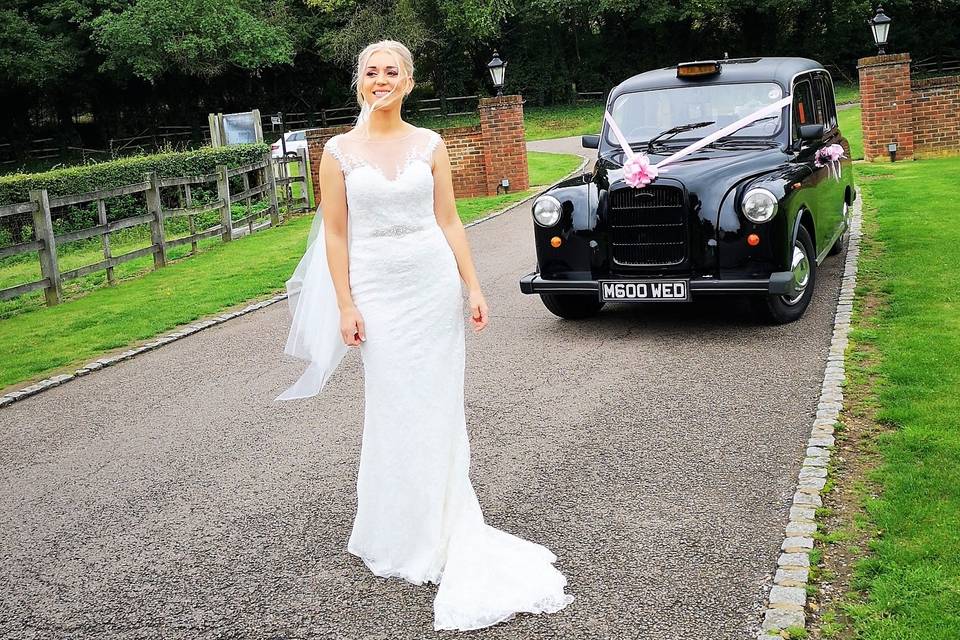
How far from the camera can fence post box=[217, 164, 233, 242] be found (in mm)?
18094

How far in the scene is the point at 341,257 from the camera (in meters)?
4.24

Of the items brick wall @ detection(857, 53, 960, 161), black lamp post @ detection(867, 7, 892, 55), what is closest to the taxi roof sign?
brick wall @ detection(857, 53, 960, 161)

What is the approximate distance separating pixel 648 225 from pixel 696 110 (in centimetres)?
187

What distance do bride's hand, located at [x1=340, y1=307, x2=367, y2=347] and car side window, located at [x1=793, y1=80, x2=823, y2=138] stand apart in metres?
6.33

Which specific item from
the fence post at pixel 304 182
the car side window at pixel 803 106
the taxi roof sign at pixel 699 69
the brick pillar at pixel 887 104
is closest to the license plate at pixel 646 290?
the car side window at pixel 803 106

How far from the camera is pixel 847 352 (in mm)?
7441

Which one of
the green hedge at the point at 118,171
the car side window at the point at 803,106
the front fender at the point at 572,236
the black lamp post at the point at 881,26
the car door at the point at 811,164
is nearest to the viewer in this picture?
the front fender at the point at 572,236

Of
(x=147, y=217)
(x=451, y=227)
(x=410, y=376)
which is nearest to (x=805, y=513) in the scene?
(x=410, y=376)

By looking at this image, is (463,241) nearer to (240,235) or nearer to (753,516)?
(753,516)

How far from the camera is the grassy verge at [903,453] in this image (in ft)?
12.2

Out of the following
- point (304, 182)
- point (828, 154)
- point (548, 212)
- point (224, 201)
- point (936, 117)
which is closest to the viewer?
point (548, 212)

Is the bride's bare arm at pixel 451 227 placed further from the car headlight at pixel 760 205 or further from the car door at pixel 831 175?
the car door at pixel 831 175

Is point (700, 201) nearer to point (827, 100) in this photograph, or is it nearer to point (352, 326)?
point (827, 100)

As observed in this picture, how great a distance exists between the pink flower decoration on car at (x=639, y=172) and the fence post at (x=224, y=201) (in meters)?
11.4
